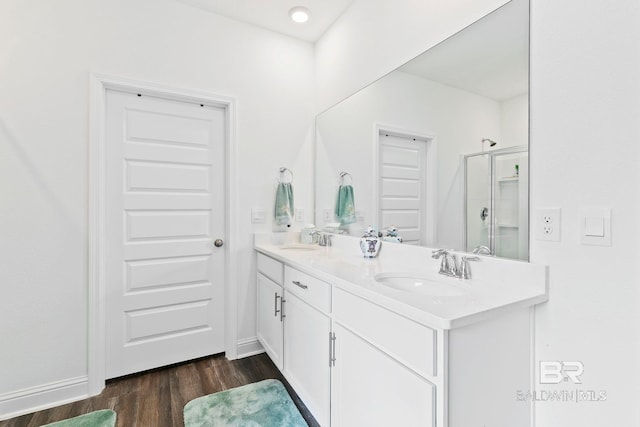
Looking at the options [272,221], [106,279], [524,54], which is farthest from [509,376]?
[106,279]

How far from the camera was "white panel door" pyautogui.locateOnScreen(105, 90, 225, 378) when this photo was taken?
207 cm

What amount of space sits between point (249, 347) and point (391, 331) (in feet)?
5.71

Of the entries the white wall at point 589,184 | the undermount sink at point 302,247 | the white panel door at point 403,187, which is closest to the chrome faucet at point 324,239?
the undermount sink at point 302,247

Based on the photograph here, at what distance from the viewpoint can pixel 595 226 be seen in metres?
1.00

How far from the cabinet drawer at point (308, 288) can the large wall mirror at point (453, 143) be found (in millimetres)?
608

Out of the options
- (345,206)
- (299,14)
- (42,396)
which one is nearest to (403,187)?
(345,206)

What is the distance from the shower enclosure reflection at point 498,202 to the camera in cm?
122

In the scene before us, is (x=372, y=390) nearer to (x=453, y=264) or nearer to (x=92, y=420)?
(x=453, y=264)

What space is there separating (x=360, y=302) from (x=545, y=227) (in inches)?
29.5

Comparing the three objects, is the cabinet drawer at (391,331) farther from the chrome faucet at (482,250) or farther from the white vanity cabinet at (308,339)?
the chrome faucet at (482,250)

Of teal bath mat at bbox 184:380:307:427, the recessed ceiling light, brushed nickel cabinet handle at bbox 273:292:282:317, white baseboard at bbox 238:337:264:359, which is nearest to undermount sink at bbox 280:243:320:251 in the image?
brushed nickel cabinet handle at bbox 273:292:282:317

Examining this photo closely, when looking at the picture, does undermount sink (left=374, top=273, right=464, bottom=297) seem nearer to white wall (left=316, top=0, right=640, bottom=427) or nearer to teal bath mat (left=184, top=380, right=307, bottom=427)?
white wall (left=316, top=0, right=640, bottom=427)

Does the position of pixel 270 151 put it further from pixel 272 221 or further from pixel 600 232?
pixel 600 232

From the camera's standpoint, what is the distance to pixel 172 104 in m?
2.23
